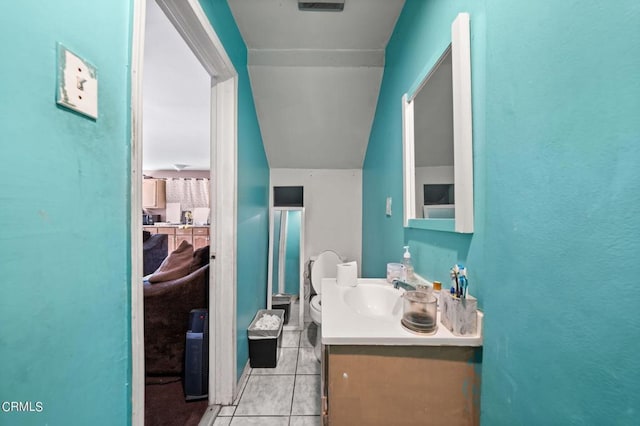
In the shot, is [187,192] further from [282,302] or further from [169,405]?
[169,405]

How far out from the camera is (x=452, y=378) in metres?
0.72

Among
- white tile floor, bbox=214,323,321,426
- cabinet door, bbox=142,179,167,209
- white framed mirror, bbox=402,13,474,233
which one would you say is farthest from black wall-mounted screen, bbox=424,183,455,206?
cabinet door, bbox=142,179,167,209

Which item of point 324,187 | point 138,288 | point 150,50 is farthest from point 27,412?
point 324,187

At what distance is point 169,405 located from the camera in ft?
4.70

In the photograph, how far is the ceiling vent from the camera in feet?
4.44

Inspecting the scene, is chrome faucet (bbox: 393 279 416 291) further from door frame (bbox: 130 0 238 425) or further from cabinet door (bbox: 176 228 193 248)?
cabinet door (bbox: 176 228 193 248)

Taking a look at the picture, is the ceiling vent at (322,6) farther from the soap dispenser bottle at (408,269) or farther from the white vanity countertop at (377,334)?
the white vanity countertop at (377,334)

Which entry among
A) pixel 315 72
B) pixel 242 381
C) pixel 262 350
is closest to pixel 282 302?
pixel 262 350

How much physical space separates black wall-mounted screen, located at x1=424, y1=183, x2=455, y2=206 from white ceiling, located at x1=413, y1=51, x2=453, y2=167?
92mm

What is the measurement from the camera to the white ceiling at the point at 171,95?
1482 mm

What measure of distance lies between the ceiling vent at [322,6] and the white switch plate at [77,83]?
128cm

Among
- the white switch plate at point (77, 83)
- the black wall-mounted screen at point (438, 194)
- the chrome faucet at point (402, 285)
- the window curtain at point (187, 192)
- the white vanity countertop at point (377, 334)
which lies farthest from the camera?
the window curtain at point (187, 192)

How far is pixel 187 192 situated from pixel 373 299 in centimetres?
525

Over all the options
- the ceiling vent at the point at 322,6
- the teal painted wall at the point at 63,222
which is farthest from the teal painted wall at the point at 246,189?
the teal painted wall at the point at 63,222
